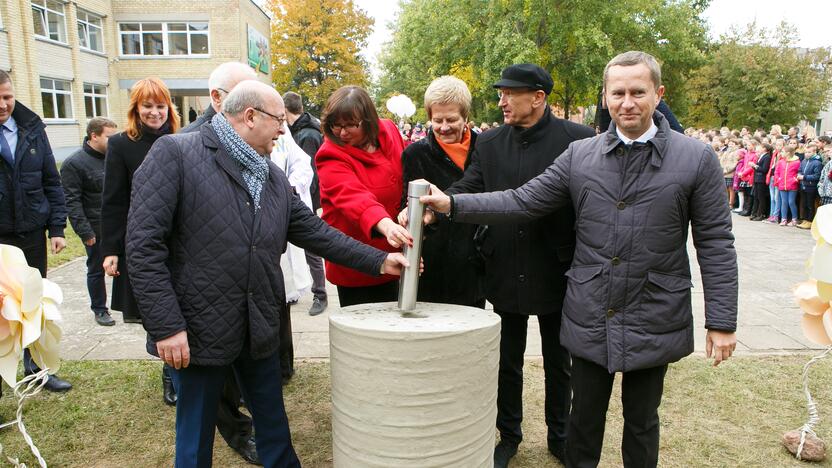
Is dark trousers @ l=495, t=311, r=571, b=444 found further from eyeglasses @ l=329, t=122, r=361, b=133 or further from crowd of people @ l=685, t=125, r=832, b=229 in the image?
crowd of people @ l=685, t=125, r=832, b=229

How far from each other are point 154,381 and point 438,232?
2549mm

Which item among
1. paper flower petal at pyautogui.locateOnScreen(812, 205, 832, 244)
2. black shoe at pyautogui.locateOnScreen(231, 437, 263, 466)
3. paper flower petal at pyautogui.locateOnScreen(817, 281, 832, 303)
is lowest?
black shoe at pyautogui.locateOnScreen(231, 437, 263, 466)

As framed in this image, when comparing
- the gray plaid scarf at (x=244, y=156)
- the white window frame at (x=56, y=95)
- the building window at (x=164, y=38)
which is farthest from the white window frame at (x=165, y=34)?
the gray plaid scarf at (x=244, y=156)

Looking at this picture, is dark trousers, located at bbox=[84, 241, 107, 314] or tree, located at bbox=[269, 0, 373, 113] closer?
dark trousers, located at bbox=[84, 241, 107, 314]

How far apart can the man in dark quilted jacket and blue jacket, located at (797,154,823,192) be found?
11.8 meters

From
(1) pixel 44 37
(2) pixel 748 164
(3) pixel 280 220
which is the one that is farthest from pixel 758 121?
(3) pixel 280 220

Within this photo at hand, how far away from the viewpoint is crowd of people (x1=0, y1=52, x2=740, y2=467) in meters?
2.55

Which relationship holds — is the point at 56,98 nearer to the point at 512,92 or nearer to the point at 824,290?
the point at 512,92

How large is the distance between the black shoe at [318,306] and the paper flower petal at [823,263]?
447 cm

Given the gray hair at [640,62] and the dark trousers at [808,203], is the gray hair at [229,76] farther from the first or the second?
the dark trousers at [808,203]

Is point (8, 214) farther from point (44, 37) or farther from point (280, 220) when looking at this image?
point (44, 37)

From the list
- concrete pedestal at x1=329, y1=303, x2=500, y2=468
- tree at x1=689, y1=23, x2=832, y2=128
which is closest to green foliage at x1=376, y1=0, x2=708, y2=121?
tree at x1=689, y1=23, x2=832, y2=128

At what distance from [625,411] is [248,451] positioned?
2091mm

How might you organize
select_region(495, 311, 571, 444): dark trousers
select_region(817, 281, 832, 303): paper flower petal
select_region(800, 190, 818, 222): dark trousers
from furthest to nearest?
select_region(800, 190, 818, 222): dark trousers, select_region(495, 311, 571, 444): dark trousers, select_region(817, 281, 832, 303): paper flower petal
